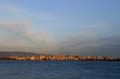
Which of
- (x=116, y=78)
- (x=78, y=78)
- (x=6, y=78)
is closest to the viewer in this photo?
(x=6, y=78)

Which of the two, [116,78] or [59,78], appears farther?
[116,78]

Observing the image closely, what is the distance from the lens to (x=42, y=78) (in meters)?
62.5

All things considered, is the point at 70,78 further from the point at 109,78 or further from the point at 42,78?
the point at 109,78

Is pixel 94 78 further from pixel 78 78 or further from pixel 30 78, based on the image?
pixel 30 78

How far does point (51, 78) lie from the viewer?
63.9 metres

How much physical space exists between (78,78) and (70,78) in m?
1.78

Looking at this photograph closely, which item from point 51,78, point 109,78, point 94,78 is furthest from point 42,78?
point 109,78

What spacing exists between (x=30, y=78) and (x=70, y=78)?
8.23 metres

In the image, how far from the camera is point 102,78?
223ft

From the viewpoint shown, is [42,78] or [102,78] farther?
[102,78]

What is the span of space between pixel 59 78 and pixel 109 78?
12.2 m

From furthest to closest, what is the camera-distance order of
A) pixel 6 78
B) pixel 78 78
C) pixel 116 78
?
1. pixel 116 78
2. pixel 78 78
3. pixel 6 78

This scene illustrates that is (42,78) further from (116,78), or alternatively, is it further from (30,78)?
(116,78)

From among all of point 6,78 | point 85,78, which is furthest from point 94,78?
point 6,78
